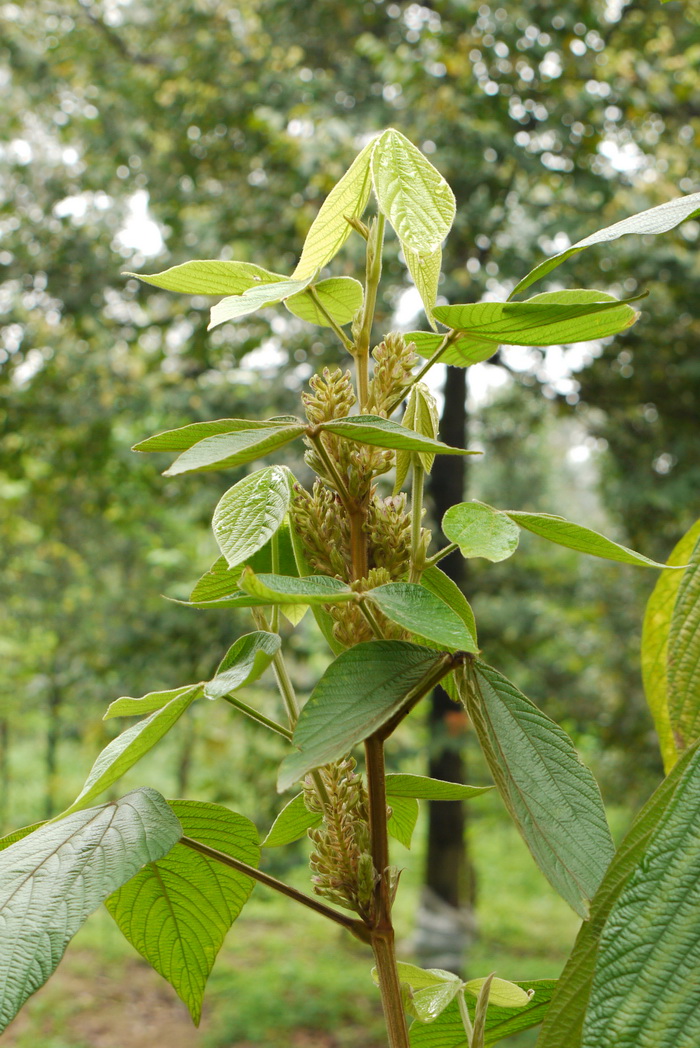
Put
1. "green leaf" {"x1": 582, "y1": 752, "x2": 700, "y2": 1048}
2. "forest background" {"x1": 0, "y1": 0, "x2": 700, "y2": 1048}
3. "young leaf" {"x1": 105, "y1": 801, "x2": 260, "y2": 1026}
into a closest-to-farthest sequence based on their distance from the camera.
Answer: "green leaf" {"x1": 582, "y1": 752, "x2": 700, "y2": 1048}
"young leaf" {"x1": 105, "y1": 801, "x2": 260, "y2": 1026}
"forest background" {"x1": 0, "y1": 0, "x2": 700, "y2": 1048}

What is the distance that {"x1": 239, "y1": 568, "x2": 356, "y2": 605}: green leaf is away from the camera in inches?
8.7

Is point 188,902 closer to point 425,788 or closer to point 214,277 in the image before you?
point 425,788

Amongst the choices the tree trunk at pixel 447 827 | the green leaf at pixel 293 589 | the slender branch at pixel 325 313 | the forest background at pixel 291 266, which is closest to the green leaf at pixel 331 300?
the slender branch at pixel 325 313

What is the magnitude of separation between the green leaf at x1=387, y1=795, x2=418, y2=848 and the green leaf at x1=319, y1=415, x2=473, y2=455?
177 millimetres

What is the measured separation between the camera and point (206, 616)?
10.1 feet

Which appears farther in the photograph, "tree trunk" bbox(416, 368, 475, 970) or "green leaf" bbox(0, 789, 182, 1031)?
"tree trunk" bbox(416, 368, 475, 970)

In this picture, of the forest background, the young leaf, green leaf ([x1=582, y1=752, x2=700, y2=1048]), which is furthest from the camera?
the forest background

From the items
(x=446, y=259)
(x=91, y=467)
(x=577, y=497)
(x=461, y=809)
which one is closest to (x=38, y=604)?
(x=91, y=467)

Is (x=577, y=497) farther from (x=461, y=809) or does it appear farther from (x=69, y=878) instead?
(x=69, y=878)

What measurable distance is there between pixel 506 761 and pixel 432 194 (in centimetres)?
17

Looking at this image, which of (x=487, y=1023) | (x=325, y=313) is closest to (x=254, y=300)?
(x=325, y=313)

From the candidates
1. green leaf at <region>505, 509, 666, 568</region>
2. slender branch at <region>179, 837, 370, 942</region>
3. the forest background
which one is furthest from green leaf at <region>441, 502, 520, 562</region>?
the forest background

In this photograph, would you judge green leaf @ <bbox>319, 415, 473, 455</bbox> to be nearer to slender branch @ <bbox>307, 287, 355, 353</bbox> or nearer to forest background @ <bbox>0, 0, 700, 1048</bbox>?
slender branch @ <bbox>307, 287, 355, 353</bbox>

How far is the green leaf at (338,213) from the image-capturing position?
285 millimetres
